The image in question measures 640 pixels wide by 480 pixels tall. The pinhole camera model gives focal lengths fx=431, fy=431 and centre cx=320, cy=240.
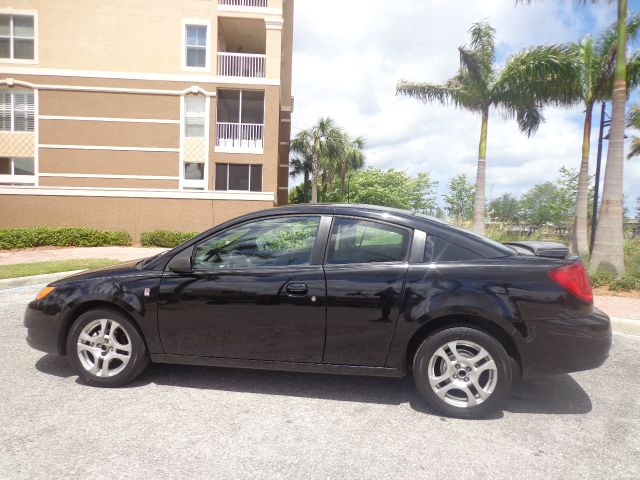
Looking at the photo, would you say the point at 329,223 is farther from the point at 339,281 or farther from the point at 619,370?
the point at 619,370

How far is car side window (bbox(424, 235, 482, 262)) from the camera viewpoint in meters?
3.30


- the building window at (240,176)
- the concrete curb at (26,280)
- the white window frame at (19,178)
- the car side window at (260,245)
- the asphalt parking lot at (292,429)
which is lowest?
the concrete curb at (26,280)

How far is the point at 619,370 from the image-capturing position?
4402 mm

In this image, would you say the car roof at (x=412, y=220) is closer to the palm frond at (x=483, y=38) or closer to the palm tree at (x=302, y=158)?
the palm frond at (x=483, y=38)

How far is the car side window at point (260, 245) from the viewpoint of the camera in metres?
3.52

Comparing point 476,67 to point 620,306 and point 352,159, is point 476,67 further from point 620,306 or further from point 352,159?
point 352,159

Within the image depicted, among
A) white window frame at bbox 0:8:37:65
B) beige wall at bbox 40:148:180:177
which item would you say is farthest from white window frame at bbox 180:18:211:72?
white window frame at bbox 0:8:37:65

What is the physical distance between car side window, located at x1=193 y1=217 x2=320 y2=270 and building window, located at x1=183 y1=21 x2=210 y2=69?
63.0 feet

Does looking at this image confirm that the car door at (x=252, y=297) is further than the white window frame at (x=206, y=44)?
No

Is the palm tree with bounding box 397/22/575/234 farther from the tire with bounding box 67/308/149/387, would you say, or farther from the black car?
the tire with bounding box 67/308/149/387

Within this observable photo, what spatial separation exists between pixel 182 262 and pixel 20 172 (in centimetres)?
2098

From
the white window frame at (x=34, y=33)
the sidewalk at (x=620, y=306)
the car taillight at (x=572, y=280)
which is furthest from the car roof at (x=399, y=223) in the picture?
the white window frame at (x=34, y=33)

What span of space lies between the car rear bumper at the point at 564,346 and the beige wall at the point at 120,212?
1707cm

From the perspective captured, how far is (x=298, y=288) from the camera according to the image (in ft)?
10.9
